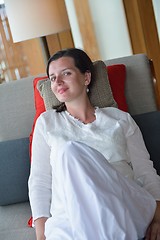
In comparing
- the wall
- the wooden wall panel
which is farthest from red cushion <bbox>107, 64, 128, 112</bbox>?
the wooden wall panel

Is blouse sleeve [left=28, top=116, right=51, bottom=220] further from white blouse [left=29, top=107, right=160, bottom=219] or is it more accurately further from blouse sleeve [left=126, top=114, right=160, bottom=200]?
blouse sleeve [left=126, top=114, right=160, bottom=200]

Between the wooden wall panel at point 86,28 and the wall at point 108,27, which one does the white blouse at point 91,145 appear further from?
the wooden wall panel at point 86,28

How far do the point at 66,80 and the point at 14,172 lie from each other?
525mm

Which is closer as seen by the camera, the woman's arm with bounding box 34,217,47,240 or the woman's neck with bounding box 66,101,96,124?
the woman's arm with bounding box 34,217,47,240

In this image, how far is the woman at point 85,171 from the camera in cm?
111

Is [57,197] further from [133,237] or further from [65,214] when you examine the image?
[133,237]

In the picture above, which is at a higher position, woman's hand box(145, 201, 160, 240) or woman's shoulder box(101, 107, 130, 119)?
woman's shoulder box(101, 107, 130, 119)

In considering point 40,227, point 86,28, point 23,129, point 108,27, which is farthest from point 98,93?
point 86,28

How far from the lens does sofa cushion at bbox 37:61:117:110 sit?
178cm

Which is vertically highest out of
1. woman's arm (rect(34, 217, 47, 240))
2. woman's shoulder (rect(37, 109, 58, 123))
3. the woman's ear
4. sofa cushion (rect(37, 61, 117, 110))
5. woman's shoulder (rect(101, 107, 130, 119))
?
the woman's ear

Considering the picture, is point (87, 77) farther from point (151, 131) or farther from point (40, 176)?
point (40, 176)

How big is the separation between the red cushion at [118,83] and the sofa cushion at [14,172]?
1.61ft

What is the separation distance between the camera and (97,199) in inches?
42.9

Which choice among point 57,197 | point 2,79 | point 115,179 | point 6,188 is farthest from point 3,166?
point 2,79
